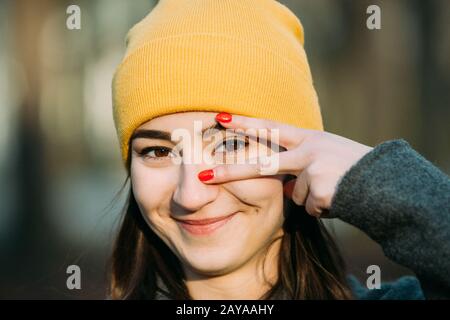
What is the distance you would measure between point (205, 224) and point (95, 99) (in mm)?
5535

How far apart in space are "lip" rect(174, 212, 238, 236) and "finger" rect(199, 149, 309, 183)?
0.49 ft

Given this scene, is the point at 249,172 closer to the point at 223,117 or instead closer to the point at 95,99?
the point at 223,117

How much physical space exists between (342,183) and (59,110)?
6.34m

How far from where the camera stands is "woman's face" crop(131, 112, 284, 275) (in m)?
2.05

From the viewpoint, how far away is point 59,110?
7703 mm

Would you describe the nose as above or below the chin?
above

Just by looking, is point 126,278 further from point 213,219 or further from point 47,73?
point 47,73

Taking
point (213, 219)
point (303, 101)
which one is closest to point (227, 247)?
point (213, 219)

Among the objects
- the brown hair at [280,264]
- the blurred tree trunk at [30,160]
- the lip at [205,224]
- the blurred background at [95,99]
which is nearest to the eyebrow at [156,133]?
the lip at [205,224]

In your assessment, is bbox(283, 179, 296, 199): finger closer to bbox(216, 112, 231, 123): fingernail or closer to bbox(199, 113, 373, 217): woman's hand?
bbox(199, 113, 373, 217): woman's hand

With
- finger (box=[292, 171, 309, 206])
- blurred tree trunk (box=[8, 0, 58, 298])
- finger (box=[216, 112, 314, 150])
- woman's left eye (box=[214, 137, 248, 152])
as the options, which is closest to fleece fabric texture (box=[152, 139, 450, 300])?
finger (box=[292, 171, 309, 206])

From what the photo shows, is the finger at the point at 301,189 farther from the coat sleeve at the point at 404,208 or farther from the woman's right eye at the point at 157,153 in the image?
the woman's right eye at the point at 157,153
